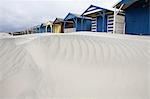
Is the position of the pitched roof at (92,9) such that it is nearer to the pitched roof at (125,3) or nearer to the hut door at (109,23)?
the hut door at (109,23)

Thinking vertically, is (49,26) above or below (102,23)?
above

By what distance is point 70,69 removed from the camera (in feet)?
4.82

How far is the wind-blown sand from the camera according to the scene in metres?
1.40

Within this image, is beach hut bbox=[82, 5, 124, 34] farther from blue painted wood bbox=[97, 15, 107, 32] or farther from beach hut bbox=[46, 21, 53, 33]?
beach hut bbox=[46, 21, 53, 33]

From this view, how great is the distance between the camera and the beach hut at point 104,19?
29.7 ft

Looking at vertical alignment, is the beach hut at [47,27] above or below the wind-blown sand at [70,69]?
above

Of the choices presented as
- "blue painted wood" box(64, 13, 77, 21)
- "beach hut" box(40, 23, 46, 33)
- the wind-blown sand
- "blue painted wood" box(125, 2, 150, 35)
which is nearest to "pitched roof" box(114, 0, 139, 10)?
"blue painted wood" box(125, 2, 150, 35)

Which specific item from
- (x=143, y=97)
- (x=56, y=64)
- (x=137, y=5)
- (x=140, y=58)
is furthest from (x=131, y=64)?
(x=137, y=5)

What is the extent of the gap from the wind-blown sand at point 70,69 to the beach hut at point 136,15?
5.33 metres

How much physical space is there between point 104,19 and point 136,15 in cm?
264

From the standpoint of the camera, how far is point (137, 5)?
7.39 m

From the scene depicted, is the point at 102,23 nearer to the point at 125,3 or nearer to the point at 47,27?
the point at 125,3

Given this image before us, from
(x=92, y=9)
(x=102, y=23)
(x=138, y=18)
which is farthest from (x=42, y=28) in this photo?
(x=138, y=18)

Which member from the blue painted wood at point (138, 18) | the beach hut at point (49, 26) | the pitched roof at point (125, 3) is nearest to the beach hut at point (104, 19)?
the blue painted wood at point (138, 18)
